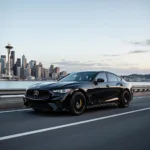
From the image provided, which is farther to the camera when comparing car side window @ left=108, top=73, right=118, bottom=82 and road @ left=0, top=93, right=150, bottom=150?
car side window @ left=108, top=73, right=118, bottom=82

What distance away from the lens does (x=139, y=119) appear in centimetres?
873

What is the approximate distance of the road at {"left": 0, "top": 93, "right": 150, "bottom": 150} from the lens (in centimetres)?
528

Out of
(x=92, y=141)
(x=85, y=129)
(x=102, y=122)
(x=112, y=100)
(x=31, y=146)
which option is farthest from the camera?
(x=112, y=100)

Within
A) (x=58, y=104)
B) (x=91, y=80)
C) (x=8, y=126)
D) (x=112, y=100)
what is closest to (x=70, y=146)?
(x=8, y=126)

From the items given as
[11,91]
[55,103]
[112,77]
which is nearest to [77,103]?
[55,103]

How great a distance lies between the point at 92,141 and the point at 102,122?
237 centimetres

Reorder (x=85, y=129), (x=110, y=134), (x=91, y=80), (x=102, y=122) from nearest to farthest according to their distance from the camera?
(x=110, y=134), (x=85, y=129), (x=102, y=122), (x=91, y=80)

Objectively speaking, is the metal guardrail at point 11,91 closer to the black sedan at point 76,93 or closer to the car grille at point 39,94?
the black sedan at point 76,93

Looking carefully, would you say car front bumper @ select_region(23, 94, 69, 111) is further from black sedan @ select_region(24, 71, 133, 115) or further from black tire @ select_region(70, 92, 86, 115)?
black tire @ select_region(70, 92, 86, 115)

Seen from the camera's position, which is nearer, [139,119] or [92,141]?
[92,141]

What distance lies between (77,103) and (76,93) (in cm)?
33

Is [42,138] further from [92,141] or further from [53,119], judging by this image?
[53,119]

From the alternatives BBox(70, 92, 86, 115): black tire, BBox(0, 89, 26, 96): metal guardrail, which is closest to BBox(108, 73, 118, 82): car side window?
BBox(70, 92, 86, 115): black tire

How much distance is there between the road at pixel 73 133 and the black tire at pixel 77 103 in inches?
12.5
